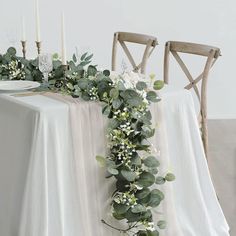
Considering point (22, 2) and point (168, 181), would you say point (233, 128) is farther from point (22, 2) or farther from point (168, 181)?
point (168, 181)

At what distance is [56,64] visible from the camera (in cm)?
259

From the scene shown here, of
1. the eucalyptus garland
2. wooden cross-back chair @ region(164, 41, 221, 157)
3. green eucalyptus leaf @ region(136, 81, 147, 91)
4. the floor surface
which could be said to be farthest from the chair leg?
green eucalyptus leaf @ region(136, 81, 147, 91)

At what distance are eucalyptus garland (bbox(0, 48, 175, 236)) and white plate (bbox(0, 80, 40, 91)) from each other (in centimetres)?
Answer: 24

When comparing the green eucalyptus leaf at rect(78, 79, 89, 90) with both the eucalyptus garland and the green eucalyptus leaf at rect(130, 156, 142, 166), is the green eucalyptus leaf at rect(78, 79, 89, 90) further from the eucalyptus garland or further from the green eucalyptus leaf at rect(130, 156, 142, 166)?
the green eucalyptus leaf at rect(130, 156, 142, 166)

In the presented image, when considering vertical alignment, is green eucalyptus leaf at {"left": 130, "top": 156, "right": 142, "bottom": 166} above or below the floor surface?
above

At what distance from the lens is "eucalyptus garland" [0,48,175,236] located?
220 centimetres

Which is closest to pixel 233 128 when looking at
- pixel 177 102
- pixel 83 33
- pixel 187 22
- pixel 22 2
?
pixel 187 22

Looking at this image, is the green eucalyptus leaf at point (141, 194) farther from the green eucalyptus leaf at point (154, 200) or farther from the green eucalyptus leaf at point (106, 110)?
the green eucalyptus leaf at point (106, 110)

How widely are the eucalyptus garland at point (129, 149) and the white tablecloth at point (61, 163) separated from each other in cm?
5

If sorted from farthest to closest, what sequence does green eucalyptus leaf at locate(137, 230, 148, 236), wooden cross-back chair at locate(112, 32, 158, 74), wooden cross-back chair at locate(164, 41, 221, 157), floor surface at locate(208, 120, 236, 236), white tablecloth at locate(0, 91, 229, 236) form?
wooden cross-back chair at locate(112, 32, 158, 74) < floor surface at locate(208, 120, 236, 236) < wooden cross-back chair at locate(164, 41, 221, 157) < green eucalyptus leaf at locate(137, 230, 148, 236) < white tablecloth at locate(0, 91, 229, 236)

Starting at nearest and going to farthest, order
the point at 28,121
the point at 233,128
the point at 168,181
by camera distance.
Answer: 1. the point at 28,121
2. the point at 168,181
3. the point at 233,128

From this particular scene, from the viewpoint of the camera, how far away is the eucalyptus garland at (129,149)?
2.20 m

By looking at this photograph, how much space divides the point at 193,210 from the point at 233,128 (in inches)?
92.6

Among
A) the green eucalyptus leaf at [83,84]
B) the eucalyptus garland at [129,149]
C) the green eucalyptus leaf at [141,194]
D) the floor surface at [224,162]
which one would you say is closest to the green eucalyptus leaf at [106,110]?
the eucalyptus garland at [129,149]
